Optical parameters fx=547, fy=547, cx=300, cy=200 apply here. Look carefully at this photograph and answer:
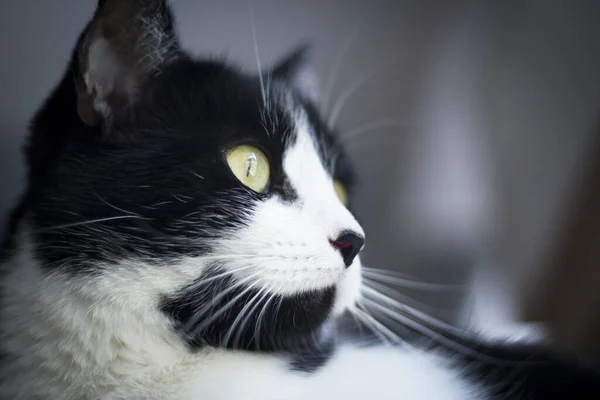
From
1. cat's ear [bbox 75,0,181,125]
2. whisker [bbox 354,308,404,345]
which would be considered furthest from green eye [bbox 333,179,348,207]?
cat's ear [bbox 75,0,181,125]

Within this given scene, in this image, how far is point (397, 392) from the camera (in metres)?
0.50

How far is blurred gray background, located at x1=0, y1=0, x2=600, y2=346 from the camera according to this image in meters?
0.60

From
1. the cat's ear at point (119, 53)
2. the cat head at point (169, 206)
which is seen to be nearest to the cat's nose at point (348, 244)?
the cat head at point (169, 206)

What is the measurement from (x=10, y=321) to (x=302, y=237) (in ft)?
0.85

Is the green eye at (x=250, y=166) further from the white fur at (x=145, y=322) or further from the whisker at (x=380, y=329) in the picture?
the whisker at (x=380, y=329)

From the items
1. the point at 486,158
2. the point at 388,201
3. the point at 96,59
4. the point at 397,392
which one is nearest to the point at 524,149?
the point at 486,158

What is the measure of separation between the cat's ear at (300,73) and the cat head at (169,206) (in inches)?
3.8

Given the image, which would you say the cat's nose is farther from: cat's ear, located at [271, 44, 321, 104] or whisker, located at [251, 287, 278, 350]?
cat's ear, located at [271, 44, 321, 104]

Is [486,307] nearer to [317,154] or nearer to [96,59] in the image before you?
[317,154]

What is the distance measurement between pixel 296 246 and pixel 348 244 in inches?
2.0

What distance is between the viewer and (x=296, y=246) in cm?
44

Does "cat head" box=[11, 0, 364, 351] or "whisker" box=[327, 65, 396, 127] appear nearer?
"cat head" box=[11, 0, 364, 351]

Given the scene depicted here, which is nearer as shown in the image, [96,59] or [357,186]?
[96,59]

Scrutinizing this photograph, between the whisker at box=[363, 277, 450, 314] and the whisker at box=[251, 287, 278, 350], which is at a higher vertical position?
the whisker at box=[363, 277, 450, 314]
